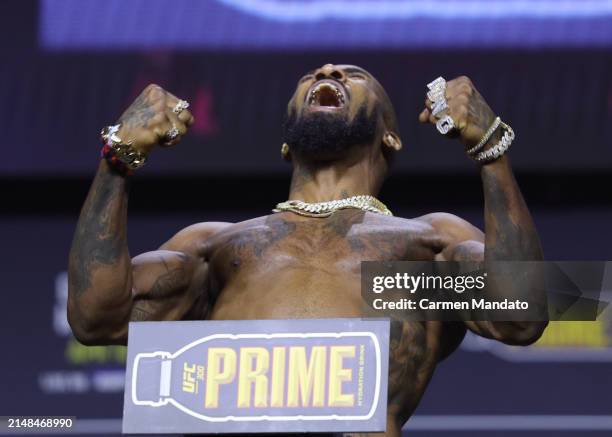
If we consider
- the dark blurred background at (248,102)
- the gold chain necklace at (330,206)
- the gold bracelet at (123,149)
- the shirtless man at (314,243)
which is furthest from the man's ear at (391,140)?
the dark blurred background at (248,102)

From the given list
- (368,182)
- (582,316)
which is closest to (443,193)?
(368,182)

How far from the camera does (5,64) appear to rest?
16.3 ft

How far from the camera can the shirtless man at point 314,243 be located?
3.05 m

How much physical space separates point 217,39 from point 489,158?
2.02 m

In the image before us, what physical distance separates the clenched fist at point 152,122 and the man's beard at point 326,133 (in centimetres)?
30

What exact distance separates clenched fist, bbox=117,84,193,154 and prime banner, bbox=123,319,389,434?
17.0 inches

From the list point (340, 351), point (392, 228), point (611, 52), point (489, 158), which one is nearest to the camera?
point (340, 351)

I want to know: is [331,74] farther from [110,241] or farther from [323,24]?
[323,24]

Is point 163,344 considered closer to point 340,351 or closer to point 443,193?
point 340,351

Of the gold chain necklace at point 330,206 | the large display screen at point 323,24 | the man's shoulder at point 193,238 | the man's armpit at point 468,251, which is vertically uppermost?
the large display screen at point 323,24

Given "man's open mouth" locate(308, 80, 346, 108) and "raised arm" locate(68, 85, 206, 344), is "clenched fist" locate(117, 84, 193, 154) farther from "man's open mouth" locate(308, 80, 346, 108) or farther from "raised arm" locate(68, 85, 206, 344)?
"man's open mouth" locate(308, 80, 346, 108)

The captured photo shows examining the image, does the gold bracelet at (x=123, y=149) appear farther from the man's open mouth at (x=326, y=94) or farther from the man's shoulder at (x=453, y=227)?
the man's shoulder at (x=453, y=227)

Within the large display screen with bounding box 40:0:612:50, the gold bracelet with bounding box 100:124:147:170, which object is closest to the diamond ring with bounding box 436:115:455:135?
the gold bracelet with bounding box 100:124:147:170

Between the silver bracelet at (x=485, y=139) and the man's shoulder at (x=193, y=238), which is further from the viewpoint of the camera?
the man's shoulder at (x=193, y=238)
